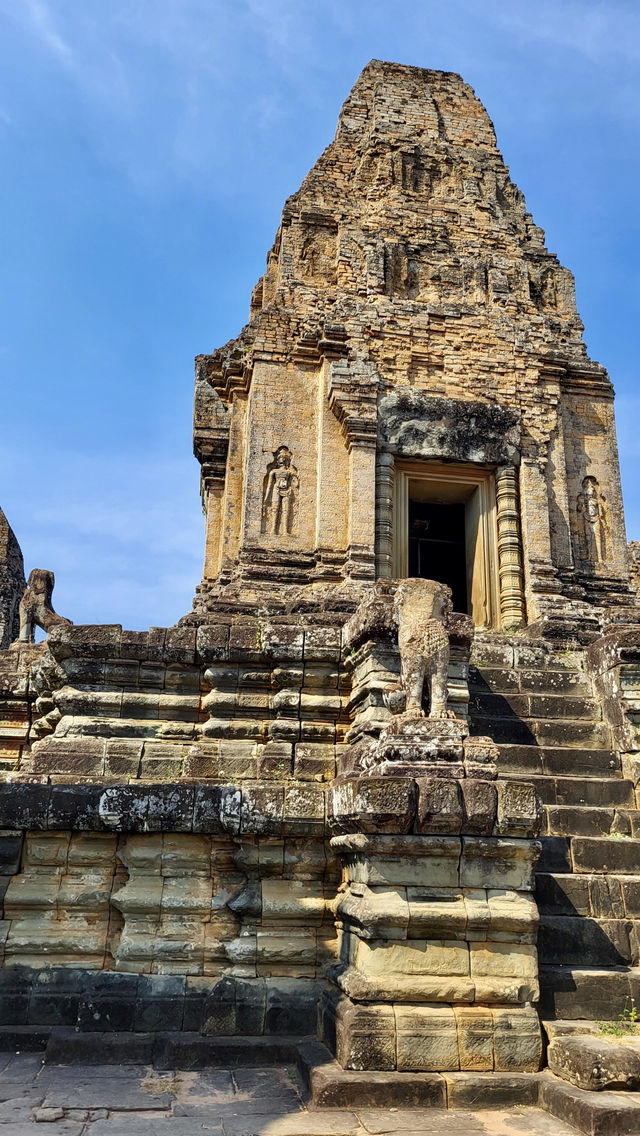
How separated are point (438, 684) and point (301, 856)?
164cm

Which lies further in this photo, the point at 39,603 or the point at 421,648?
the point at 39,603

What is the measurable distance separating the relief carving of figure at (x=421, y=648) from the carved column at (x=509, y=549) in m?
6.00

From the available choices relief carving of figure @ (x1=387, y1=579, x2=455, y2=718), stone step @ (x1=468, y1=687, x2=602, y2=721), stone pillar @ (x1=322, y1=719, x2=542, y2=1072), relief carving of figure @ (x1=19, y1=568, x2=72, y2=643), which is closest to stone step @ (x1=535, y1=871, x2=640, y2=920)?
stone pillar @ (x1=322, y1=719, x2=542, y2=1072)

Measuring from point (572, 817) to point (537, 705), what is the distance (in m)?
2.03

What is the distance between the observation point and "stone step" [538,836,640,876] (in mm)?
6941

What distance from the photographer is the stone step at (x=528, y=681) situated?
9555 millimetres

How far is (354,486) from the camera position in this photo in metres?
13.1

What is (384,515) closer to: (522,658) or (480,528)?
(480,528)

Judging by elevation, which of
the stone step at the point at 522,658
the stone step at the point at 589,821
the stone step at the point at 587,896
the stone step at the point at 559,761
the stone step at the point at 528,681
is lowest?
the stone step at the point at 587,896

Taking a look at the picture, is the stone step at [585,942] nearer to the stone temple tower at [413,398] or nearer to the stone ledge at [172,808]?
the stone ledge at [172,808]

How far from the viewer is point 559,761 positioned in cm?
831

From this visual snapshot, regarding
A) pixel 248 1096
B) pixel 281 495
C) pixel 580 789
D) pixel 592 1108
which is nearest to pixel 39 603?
pixel 281 495

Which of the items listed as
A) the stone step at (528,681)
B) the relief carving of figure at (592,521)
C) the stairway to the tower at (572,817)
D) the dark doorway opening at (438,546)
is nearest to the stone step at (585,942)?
the stairway to the tower at (572,817)

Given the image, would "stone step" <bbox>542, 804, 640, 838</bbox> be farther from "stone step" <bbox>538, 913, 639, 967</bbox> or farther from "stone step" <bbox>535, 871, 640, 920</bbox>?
"stone step" <bbox>538, 913, 639, 967</bbox>
